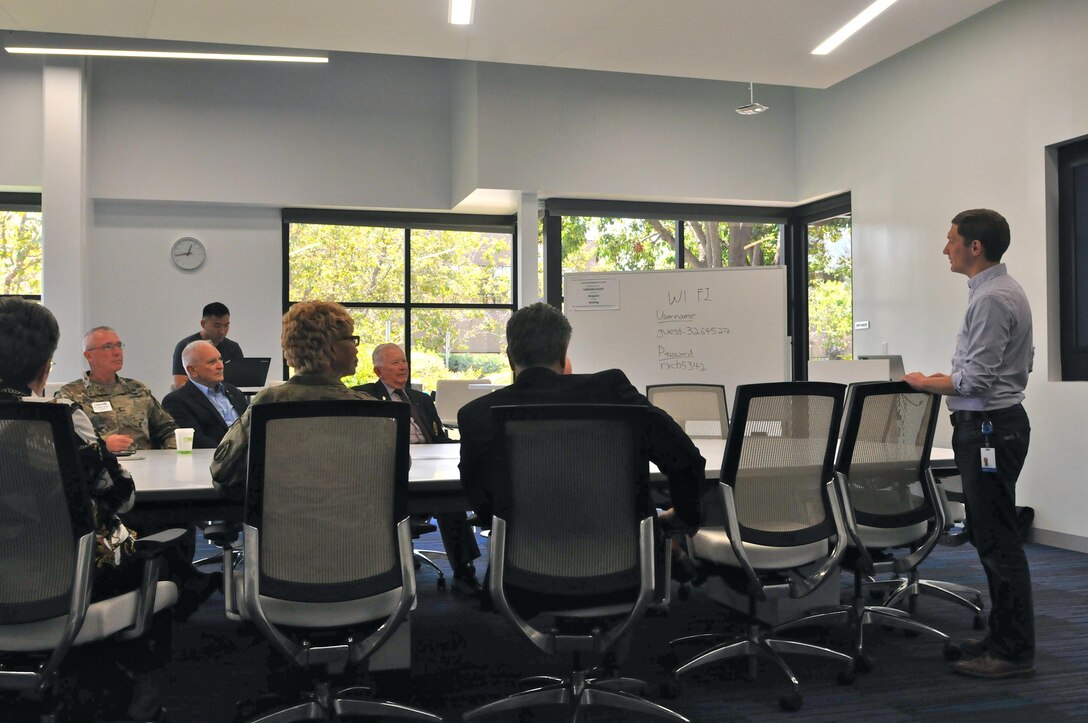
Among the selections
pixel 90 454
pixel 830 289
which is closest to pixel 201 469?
pixel 90 454

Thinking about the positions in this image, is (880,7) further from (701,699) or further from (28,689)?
(28,689)

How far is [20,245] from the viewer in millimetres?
7508

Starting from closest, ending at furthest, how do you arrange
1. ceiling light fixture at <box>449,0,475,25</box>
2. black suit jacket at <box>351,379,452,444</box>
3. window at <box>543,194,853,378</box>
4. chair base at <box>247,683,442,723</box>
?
1. chair base at <box>247,683,442,723</box>
2. black suit jacket at <box>351,379,452,444</box>
3. ceiling light fixture at <box>449,0,475,25</box>
4. window at <box>543,194,853,378</box>

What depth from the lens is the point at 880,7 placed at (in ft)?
17.0

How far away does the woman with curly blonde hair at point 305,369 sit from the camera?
245 centimetres

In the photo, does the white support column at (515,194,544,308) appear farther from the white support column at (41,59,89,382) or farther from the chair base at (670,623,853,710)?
the chair base at (670,623,853,710)

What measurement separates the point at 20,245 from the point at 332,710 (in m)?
6.50

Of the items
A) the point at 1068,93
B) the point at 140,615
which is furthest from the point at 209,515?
the point at 1068,93

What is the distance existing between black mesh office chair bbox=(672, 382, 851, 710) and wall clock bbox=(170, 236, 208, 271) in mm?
5942

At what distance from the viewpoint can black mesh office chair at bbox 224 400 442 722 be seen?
89.5 inches

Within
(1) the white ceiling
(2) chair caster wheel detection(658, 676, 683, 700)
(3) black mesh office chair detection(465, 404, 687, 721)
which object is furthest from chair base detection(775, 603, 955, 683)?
(1) the white ceiling

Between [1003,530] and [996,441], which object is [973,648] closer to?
[1003,530]

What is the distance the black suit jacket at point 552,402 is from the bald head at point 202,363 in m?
2.42

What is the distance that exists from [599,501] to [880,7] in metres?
4.07
